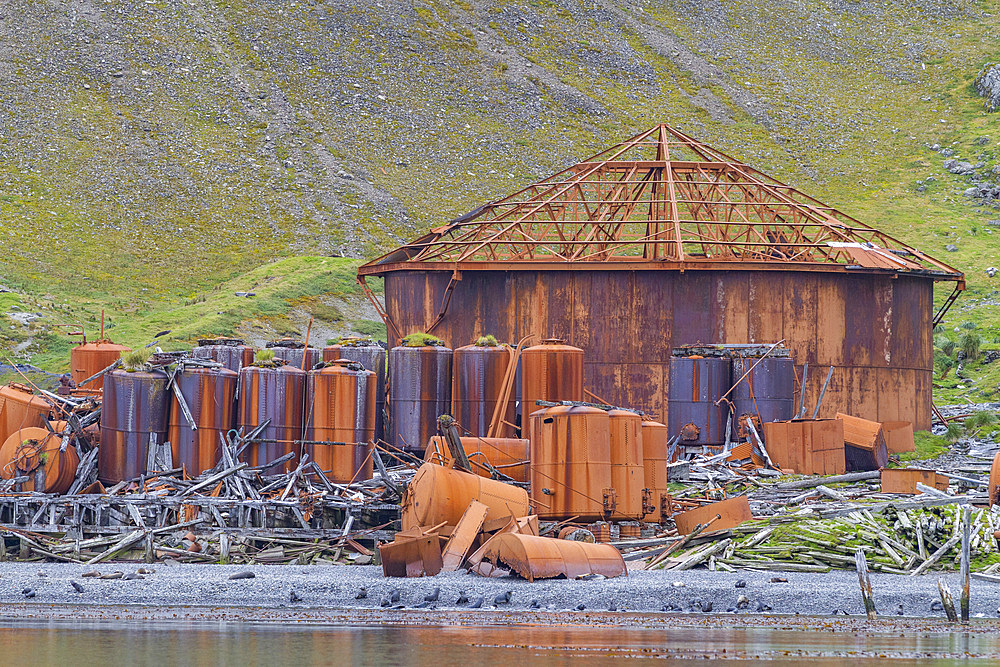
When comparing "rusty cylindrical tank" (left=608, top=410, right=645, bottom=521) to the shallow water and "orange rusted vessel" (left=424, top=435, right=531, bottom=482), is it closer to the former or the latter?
"orange rusted vessel" (left=424, top=435, right=531, bottom=482)

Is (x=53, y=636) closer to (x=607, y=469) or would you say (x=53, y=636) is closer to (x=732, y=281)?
(x=607, y=469)

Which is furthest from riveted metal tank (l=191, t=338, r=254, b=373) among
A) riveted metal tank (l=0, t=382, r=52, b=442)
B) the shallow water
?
the shallow water

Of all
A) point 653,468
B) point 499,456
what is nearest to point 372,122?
point 499,456

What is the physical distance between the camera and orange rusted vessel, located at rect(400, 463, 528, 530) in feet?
95.0

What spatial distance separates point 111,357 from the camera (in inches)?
1780

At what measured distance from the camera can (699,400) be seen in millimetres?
41719

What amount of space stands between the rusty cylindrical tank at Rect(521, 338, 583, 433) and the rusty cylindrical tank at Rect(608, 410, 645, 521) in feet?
23.5

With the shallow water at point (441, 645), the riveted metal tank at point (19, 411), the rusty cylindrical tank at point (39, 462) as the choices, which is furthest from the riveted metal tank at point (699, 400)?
the shallow water at point (441, 645)

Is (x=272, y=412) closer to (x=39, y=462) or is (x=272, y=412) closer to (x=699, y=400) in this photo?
(x=39, y=462)

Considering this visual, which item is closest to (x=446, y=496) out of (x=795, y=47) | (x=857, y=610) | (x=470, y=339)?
(x=857, y=610)

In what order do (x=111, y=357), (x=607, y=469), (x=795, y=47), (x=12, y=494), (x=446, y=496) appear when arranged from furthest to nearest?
(x=795, y=47) → (x=111, y=357) → (x=12, y=494) → (x=607, y=469) → (x=446, y=496)

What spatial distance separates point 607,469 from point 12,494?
13.4 m

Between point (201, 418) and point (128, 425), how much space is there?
1670 mm

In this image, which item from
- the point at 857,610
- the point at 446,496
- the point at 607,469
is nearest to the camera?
the point at 857,610
